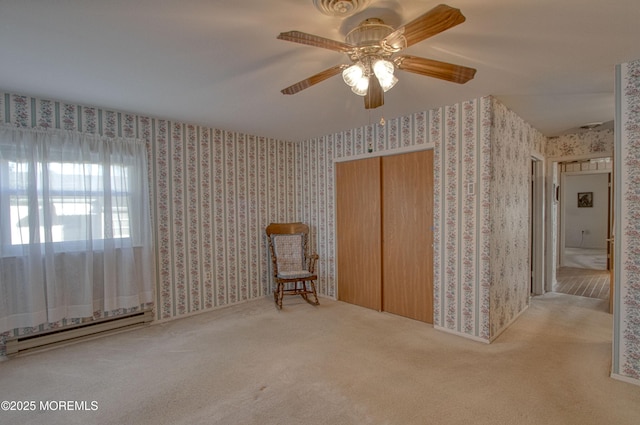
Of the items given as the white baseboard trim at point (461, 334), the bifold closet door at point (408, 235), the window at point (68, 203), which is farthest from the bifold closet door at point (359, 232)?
the window at point (68, 203)

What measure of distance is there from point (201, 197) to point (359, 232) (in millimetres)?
2033

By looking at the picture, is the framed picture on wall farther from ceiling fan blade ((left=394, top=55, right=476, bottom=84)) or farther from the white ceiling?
ceiling fan blade ((left=394, top=55, right=476, bottom=84))

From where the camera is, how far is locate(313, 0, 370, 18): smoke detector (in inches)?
55.4

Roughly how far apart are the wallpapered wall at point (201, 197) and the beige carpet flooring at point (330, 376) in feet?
2.08

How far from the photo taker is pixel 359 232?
4000 mm

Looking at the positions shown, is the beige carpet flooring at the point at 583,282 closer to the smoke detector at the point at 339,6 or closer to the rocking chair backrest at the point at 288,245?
the rocking chair backrest at the point at 288,245

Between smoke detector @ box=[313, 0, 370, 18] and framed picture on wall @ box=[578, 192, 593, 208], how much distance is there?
388 inches

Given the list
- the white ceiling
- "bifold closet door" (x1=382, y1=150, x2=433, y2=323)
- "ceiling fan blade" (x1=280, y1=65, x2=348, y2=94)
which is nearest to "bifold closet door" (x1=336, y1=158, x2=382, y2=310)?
"bifold closet door" (x1=382, y1=150, x2=433, y2=323)

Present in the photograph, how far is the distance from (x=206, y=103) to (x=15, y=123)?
5.28 ft

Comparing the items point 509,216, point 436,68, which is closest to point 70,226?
point 436,68

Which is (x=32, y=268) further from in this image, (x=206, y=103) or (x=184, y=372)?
(x=206, y=103)

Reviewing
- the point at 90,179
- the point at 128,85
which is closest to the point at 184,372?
the point at 90,179

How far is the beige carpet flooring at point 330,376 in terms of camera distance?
189cm

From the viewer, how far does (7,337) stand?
8.67 ft
